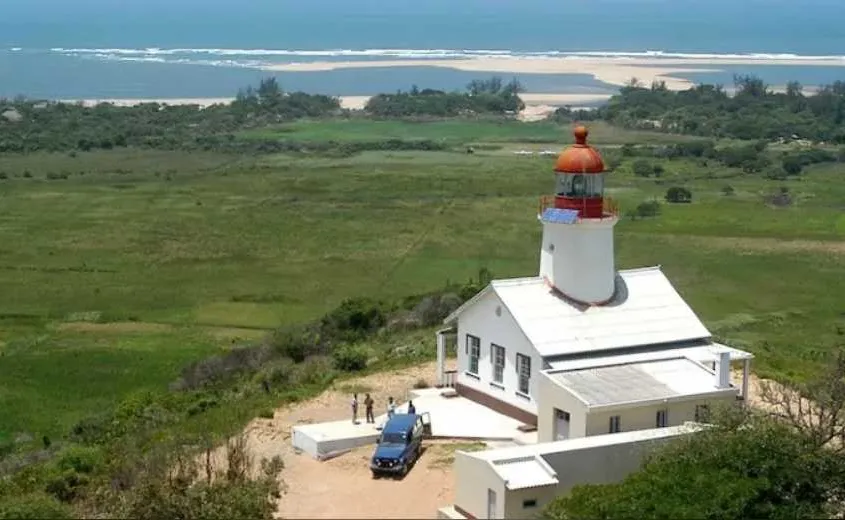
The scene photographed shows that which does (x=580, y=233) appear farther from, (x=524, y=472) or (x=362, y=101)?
(x=362, y=101)

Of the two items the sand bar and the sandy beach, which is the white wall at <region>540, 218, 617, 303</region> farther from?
the sand bar

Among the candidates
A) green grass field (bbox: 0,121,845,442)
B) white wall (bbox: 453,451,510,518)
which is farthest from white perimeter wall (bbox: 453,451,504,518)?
green grass field (bbox: 0,121,845,442)

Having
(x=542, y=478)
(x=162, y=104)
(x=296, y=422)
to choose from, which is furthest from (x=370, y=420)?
(x=162, y=104)

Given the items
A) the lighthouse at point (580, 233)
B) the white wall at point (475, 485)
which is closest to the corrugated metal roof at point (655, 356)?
the lighthouse at point (580, 233)

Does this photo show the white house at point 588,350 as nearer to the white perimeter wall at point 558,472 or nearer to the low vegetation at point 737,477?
the white perimeter wall at point 558,472

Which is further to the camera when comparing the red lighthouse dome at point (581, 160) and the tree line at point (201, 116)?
the tree line at point (201, 116)

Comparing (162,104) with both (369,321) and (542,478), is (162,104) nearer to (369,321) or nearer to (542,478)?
(369,321)

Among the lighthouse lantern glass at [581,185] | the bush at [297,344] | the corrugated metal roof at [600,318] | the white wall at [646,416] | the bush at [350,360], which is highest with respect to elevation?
the lighthouse lantern glass at [581,185]
